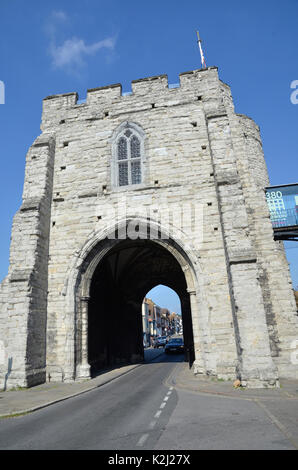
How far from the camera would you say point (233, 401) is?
19.9ft

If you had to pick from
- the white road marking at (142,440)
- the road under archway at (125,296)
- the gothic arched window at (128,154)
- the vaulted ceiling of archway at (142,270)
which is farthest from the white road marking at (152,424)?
the vaulted ceiling of archway at (142,270)

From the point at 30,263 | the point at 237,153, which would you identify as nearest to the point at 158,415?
the point at 30,263

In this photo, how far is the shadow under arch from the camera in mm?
9922

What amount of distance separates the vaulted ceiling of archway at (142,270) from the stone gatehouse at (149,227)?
177 cm

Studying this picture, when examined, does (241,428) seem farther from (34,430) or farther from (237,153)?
(237,153)

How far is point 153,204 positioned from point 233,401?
21.8 ft

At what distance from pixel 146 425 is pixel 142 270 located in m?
13.2

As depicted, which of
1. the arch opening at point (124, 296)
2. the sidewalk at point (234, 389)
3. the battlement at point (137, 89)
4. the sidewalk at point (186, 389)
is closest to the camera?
the sidewalk at point (186, 389)

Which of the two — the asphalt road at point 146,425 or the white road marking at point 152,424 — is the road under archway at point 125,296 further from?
the white road marking at point 152,424

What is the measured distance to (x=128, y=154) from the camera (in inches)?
458

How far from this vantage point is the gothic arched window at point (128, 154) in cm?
1136

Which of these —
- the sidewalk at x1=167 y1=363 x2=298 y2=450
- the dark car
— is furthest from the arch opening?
the sidewalk at x1=167 y1=363 x2=298 y2=450

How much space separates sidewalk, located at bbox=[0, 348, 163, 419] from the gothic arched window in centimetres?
705
